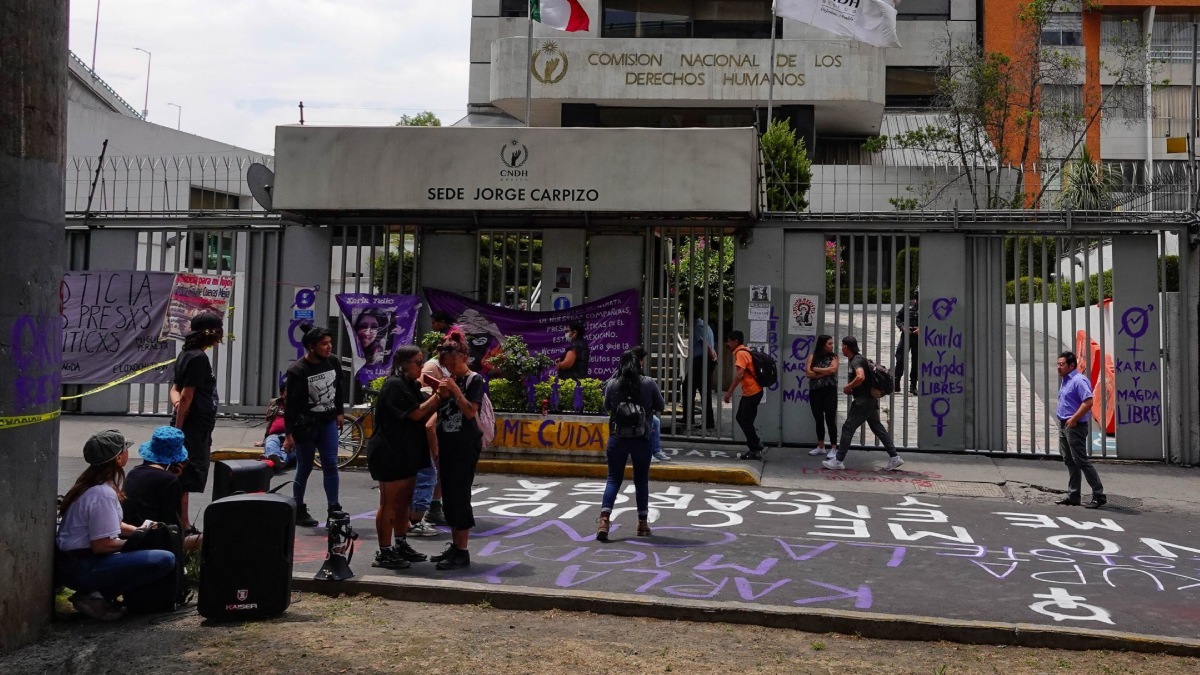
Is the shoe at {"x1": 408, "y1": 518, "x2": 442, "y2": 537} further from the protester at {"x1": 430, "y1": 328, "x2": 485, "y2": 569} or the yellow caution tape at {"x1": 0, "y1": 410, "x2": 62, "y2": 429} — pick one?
the yellow caution tape at {"x1": 0, "y1": 410, "x2": 62, "y2": 429}

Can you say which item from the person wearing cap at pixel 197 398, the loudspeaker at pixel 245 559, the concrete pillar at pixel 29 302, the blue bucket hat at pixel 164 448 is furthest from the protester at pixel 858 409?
the concrete pillar at pixel 29 302

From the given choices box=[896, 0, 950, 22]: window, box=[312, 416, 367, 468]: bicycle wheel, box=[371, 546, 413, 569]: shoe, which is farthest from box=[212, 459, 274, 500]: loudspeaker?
box=[896, 0, 950, 22]: window

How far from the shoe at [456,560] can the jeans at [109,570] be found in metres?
1.93

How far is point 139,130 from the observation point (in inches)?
1091

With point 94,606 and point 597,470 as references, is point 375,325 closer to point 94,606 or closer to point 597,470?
point 597,470

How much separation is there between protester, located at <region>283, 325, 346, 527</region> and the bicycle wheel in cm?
351

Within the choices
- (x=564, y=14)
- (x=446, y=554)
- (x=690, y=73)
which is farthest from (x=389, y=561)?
(x=690, y=73)

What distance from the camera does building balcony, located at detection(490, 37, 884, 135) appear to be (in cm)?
3603

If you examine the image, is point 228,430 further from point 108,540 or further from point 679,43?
point 679,43

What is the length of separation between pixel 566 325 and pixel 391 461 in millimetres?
7445

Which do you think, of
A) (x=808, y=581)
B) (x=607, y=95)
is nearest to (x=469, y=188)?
(x=808, y=581)

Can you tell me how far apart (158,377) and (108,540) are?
9889mm

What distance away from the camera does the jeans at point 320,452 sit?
877 centimetres

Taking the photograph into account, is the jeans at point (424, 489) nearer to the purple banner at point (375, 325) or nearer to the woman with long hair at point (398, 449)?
the woman with long hair at point (398, 449)
